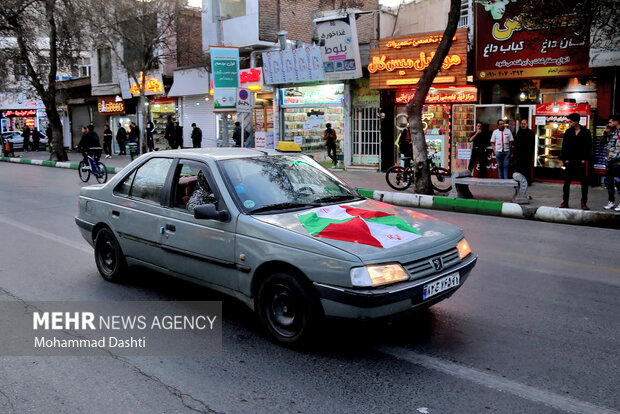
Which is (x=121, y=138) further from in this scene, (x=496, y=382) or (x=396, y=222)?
(x=496, y=382)

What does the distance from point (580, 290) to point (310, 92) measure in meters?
18.3

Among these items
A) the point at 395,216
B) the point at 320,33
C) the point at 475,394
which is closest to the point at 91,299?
the point at 395,216

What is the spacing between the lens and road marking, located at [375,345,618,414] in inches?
138

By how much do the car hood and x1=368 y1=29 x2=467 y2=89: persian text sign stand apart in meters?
13.4

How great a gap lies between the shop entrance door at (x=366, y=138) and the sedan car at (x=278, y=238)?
15.8 m

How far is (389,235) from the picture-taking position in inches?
173

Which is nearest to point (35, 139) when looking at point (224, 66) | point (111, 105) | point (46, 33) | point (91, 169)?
point (111, 105)

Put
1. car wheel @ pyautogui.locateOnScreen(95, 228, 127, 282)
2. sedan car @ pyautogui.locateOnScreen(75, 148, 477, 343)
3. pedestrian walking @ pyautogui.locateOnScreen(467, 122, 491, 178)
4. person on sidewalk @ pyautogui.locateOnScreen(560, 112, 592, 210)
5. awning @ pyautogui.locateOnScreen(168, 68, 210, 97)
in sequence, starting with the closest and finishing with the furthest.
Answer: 1. sedan car @ pyautogui.locateOnScreen(75, 148, 477, 343)
2. car wheel @ pyautogui.locateOnScreen(95, 228, 127, 282)
3. person on sidewalk @ pyautogui.locateOnScreen(560, 112, 592, 210)
4. pedestrian walking @ pyautogui.locateOnScreen(467, 122, 491, 178)
5. awning @ pyautogui.locateOnScreen(168, 68, 210, 97)

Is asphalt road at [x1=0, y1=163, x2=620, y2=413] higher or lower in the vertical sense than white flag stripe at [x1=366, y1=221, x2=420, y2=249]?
lower

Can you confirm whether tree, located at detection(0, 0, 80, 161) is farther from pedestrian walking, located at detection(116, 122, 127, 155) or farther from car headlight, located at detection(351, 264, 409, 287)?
car headlight, located at detection(351, 264, 409, 287)

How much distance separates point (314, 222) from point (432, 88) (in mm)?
15270

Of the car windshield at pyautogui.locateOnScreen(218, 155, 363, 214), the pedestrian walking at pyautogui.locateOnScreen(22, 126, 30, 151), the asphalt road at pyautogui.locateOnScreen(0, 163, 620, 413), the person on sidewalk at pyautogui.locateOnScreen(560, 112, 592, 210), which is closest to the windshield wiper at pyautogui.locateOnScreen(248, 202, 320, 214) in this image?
the car windshield at pyautogui.locateOnScreen(218, 155, 363, 214)

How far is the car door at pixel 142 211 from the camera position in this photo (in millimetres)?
5523

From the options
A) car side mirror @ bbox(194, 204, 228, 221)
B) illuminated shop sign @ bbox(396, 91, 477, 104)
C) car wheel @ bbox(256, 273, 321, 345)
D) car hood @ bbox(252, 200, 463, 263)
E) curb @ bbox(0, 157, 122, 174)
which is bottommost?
car wheel @ bbox(256, 273, 321, 345)
